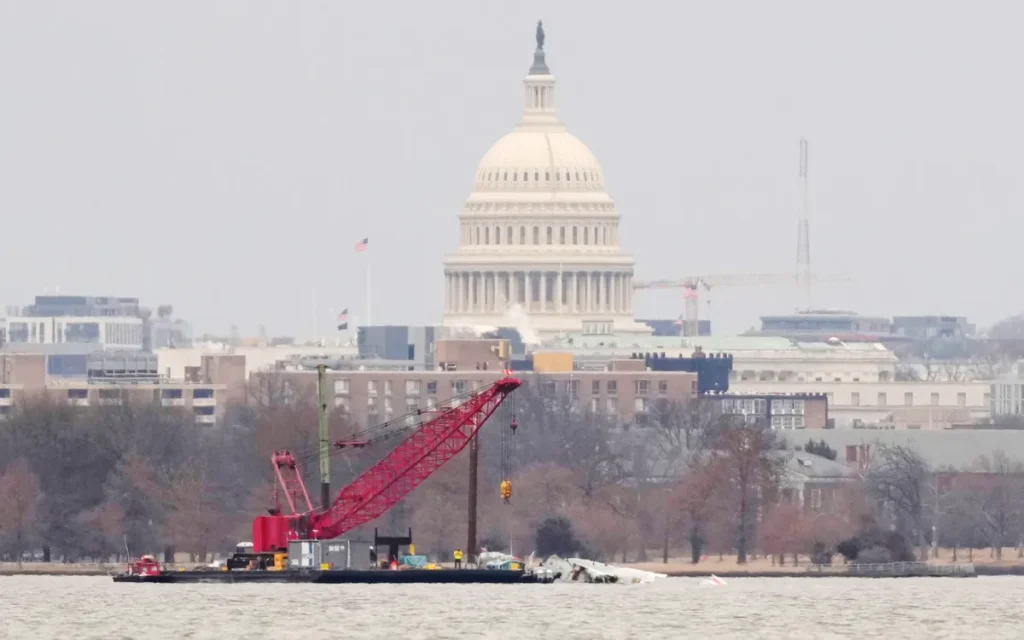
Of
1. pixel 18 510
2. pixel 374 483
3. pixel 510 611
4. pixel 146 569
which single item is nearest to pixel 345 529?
pixel 374 483

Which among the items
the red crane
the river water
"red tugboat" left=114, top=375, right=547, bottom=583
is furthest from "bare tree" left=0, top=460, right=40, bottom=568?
the river water

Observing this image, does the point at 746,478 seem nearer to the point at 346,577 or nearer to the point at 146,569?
the point at 146,569

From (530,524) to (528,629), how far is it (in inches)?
1969

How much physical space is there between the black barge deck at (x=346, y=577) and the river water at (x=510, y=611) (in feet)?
5.98

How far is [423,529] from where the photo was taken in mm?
185875

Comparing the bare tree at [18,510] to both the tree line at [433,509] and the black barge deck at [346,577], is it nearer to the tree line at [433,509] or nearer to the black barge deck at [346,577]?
the tree line at [433,509]

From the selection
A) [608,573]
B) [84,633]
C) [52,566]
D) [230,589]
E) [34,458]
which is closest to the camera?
[84,633]

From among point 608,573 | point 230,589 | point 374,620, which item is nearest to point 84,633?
point 374,620

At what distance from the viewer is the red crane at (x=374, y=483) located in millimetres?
166250

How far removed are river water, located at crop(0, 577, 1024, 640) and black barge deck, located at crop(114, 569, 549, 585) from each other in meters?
1.82

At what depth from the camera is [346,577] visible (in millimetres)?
161625

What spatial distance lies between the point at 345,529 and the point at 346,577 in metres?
9.31

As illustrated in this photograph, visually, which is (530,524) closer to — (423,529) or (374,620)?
(423,529)

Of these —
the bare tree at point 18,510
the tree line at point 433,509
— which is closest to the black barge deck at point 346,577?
the bare tree at point 18,510
